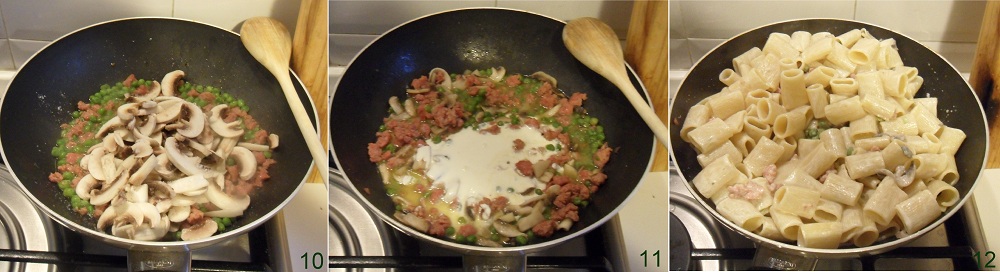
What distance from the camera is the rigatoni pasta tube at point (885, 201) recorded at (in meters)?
1.19

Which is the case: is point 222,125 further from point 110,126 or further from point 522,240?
point 522,240

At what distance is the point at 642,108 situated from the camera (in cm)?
119

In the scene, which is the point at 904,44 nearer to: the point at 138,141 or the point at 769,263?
the point at 769,263

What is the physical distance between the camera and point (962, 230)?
128cm

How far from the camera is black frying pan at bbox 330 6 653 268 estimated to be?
120cm

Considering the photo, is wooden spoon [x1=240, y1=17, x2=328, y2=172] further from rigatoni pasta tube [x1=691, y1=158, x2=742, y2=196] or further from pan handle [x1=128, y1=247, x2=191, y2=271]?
rigatoni pasta tube [x1=691, y1=158, x2=742, y2=196]

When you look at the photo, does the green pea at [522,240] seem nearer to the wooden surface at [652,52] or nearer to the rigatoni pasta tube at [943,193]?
the wooden surface at [652,52]

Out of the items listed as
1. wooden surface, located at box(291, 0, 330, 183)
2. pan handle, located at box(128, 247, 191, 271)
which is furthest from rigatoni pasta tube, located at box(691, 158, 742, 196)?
pan handle, located at box(128, 247, 191, 271)

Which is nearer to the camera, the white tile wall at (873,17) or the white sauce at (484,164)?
the white sauce at (484,164)

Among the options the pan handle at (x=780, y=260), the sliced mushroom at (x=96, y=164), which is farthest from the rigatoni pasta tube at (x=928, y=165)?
the sliced mushroom at (x=96, y=164)

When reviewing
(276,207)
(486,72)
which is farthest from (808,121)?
(276,207)

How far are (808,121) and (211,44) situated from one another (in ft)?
3.17

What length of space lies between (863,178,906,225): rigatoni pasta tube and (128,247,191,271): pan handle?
107 centimetres

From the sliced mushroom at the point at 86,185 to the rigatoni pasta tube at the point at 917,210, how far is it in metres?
1.24
